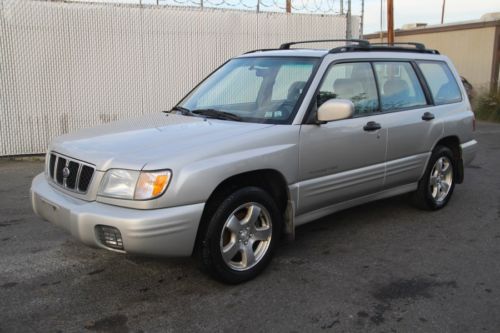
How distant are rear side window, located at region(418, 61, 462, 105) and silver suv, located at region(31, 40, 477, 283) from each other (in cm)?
2

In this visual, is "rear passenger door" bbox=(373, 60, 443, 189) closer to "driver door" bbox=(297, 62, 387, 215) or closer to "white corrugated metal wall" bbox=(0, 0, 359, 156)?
"driver door" bbox=(297, 62, 387, 215)

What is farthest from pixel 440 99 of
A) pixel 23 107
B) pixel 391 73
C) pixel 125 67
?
pixel 23 107

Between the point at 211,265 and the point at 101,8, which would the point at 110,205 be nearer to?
the point at 211,265

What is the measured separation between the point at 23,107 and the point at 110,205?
6434 mm

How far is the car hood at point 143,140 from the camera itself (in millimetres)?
3467

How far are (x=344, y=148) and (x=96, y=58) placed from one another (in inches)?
247

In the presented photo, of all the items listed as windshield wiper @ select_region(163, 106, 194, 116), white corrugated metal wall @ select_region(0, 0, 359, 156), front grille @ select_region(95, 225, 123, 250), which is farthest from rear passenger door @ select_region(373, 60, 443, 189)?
white corrugated metal wall @ select_region(0, 0, 359, 156)

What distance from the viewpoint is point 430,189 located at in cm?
574

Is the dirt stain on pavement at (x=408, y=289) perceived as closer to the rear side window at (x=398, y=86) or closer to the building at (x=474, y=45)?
the rear side window at (x=398, y=86)

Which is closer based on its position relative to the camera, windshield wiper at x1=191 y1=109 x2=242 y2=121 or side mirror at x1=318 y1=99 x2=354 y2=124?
side mirror at x1=318 y1=99 x2=354 y2=124

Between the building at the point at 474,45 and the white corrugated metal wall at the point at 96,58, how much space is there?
10.0 metres

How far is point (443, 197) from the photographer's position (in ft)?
19.5

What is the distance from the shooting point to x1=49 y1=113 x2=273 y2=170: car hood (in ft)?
11.4

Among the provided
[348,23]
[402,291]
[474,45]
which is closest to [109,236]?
[402,291]
